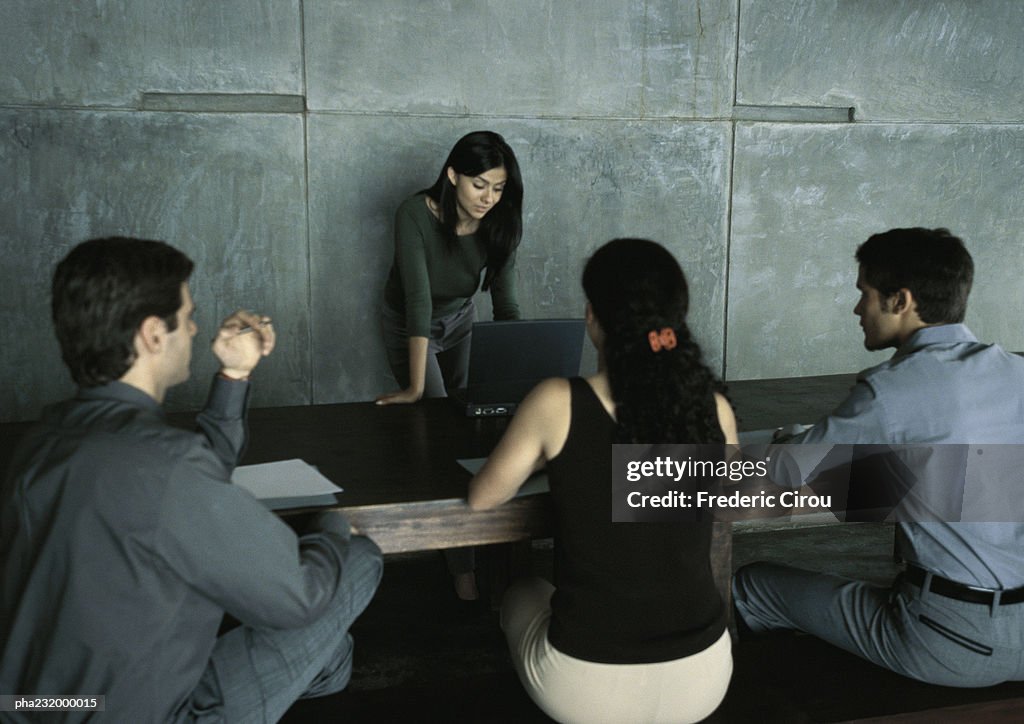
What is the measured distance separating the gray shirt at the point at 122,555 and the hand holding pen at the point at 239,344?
34 cm

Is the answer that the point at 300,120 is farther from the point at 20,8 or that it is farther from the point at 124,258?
the point at 124,258

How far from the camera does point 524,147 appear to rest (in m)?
4.32

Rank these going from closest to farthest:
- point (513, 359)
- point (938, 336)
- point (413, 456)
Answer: point (938, 336) < point (413, 456) < point (513, 359)

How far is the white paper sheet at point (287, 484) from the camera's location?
2.01m

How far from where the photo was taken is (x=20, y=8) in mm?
3602

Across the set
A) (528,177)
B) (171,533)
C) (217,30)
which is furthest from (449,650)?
(217,30)

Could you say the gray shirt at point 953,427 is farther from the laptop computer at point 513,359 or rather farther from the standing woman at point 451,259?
the standing woman at point 451,259

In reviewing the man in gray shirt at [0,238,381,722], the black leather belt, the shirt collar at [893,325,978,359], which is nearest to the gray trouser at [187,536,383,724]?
the man in gray shirt at [0,238,381,722]

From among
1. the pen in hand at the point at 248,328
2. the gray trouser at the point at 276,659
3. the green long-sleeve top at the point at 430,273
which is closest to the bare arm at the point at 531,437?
the gray trouser at the point at 276,659

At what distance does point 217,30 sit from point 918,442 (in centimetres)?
305

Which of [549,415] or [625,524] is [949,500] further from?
[549,415]

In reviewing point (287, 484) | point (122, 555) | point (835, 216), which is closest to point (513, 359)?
point (287, 484)

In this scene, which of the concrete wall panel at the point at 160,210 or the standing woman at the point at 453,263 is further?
the concrete wall panel at the point at 160,210

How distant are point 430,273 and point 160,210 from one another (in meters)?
1.23
